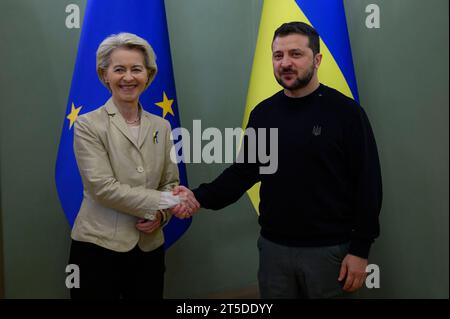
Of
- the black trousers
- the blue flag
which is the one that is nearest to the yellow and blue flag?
the blue flag

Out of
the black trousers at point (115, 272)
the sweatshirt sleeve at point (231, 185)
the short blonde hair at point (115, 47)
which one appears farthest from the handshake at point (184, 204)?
the short blonde hair at point (115, 47)

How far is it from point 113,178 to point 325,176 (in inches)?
28.9

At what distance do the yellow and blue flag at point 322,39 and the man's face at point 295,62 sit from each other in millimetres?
422

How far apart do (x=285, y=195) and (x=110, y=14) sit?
1.05m

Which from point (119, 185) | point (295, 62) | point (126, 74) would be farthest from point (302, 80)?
point (119, 185)

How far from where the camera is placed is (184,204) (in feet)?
5.69

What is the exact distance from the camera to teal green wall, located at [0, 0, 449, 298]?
5.82 feet

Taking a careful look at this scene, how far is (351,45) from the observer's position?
2.20 m

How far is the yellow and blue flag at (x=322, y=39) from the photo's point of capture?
1950 millimetres

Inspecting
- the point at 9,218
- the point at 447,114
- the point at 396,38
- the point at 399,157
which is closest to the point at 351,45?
the point at 396,38

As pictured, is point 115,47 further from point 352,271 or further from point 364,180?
point 352,271

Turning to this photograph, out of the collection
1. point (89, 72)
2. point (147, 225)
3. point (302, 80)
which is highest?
point (89, 72)

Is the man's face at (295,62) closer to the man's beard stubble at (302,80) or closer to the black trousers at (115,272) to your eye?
the man's beard stubble at (302,80)

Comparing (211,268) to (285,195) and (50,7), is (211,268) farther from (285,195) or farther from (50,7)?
(50,7)
